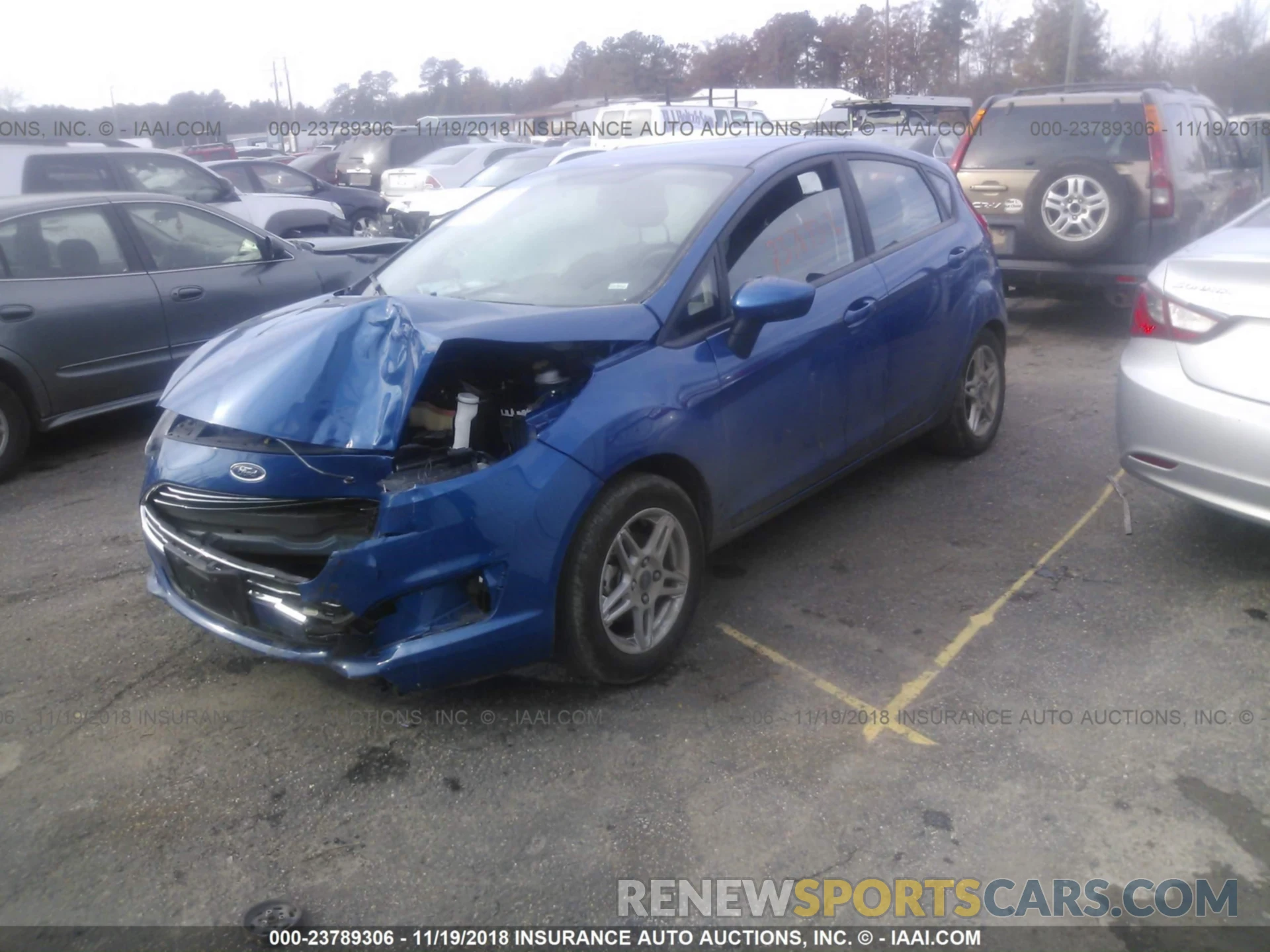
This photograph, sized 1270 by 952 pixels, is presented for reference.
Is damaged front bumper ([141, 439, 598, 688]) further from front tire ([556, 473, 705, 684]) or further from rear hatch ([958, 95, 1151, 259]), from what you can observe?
rear hatch ([958, 95, 1151, 259])

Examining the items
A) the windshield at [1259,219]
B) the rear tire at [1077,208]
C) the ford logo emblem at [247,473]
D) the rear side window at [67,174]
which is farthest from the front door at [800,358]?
the rear side window at [67,174]

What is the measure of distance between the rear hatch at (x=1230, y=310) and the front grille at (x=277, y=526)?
9.77 ft

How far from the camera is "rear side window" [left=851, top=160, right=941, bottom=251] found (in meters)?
4.64

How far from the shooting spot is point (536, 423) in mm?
3111

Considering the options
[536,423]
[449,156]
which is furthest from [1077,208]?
[449,156]

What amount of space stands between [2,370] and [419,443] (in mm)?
3773

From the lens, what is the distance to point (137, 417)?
7.00 metres

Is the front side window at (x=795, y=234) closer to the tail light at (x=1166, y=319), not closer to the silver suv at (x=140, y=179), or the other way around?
the tail light at (x=1166, y=319)

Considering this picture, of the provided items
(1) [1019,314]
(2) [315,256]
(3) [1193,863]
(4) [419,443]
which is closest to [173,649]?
(4) [419,443]

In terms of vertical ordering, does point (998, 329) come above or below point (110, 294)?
below

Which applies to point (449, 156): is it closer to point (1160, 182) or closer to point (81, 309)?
point (81, 309)

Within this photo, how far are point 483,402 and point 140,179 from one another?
8040mm

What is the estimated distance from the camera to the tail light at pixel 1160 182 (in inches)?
302

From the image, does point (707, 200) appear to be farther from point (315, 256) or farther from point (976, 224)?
point (315, 256)
